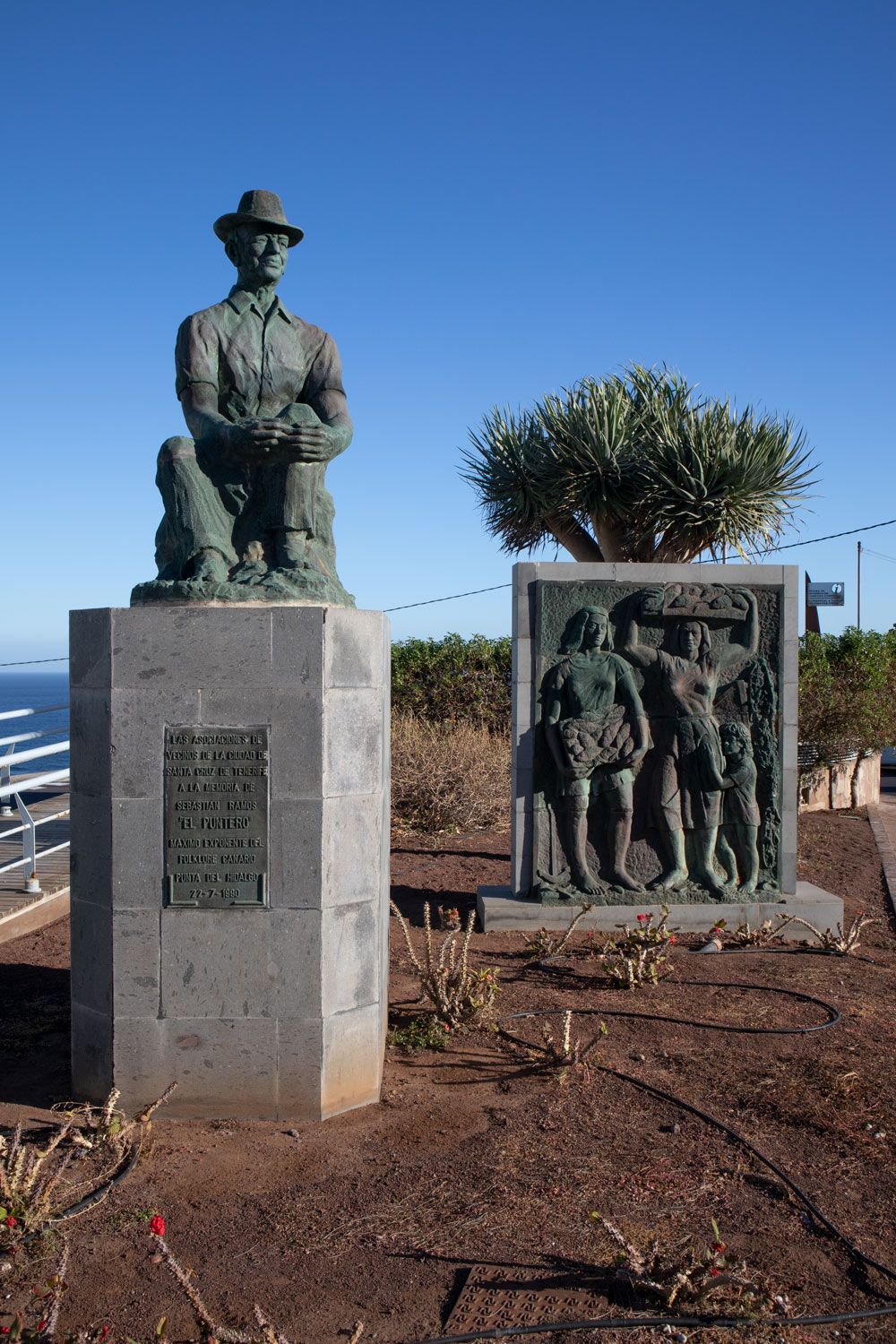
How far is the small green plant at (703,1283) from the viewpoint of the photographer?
271 centimetres

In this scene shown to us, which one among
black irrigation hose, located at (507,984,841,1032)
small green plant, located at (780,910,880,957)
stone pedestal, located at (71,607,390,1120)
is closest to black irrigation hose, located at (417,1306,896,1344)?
stone pedestal, located at (71,607,390,1120)

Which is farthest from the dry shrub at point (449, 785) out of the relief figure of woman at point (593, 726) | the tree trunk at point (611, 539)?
the relief figure of woman at point (593, 726)

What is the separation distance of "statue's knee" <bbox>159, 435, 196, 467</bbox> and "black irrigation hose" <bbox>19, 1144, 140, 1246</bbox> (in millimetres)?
2671

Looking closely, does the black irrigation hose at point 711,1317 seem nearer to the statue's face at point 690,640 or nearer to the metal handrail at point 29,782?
the statue's face at point 690,640

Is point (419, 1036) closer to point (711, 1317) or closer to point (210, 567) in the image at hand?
point (711, 1317)

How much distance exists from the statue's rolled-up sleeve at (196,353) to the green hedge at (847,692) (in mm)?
10700

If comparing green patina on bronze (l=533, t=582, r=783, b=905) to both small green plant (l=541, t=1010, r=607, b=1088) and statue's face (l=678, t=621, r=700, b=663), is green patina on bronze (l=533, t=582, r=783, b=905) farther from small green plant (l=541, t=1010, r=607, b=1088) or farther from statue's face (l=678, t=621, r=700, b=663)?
small green plant (l=541, t=1010, r=607, b=1088)

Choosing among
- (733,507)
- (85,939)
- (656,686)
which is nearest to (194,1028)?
(85,939)

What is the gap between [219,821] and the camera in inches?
155

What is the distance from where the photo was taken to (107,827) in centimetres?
398

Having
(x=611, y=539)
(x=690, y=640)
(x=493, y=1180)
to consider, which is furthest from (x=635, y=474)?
(x=493, y=1180)

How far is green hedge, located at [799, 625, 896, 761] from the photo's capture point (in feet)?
43.5

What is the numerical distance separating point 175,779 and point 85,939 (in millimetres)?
796

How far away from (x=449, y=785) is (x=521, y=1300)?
Answer: 8.75 meters
